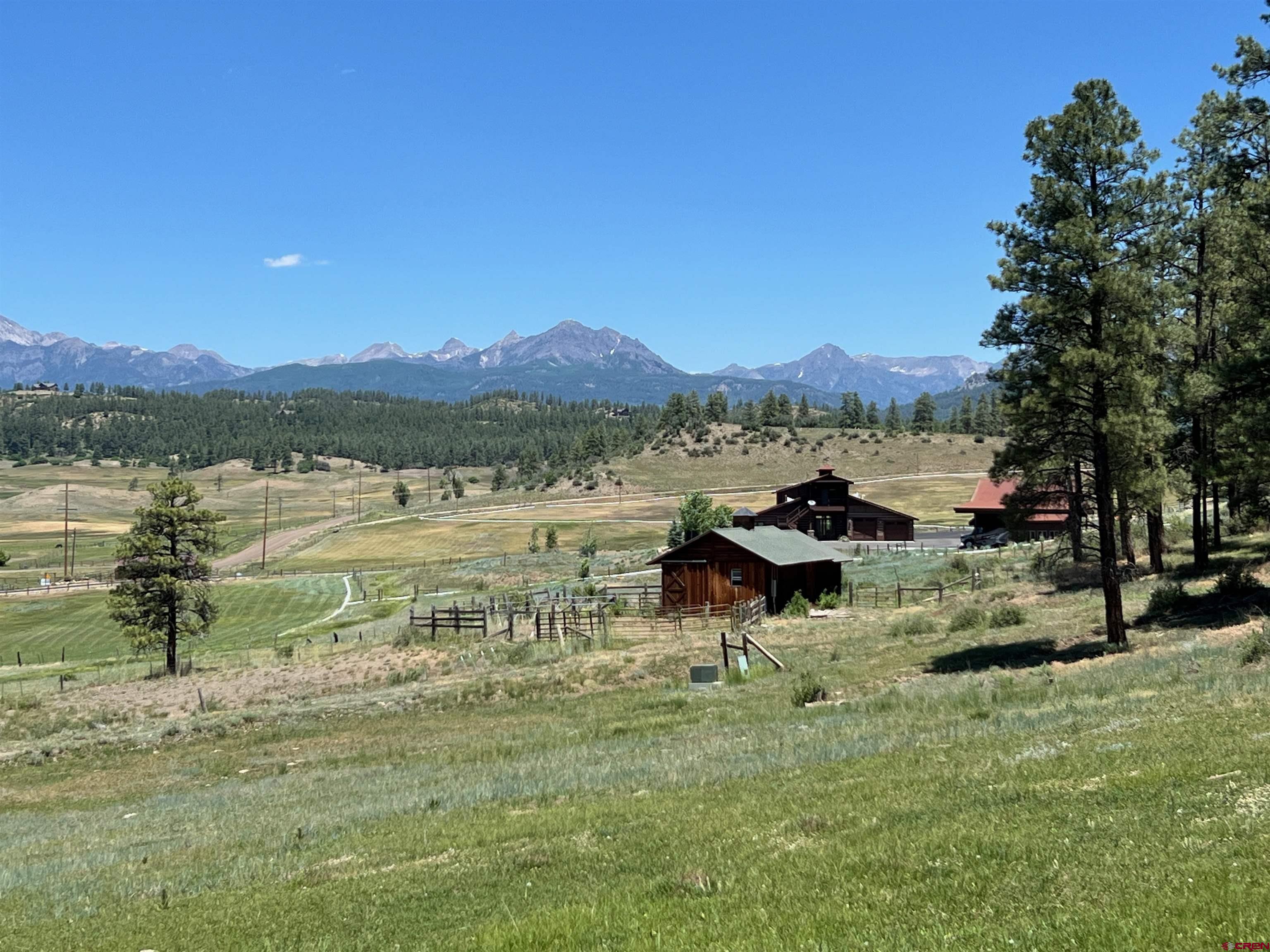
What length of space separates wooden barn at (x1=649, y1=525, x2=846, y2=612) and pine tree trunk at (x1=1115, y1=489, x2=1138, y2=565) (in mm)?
15421

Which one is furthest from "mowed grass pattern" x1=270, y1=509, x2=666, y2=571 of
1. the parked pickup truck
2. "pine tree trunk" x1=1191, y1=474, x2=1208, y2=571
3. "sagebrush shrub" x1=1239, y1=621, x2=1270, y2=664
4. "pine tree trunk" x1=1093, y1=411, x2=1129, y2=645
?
"sagebrush shrub" x1=1239, y1=621, x2=1270, y2=664

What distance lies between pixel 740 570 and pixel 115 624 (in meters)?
52.5

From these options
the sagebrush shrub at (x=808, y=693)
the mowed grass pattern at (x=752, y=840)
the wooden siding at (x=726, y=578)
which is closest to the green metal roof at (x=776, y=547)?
the wooden siding at (x=726, y=578)

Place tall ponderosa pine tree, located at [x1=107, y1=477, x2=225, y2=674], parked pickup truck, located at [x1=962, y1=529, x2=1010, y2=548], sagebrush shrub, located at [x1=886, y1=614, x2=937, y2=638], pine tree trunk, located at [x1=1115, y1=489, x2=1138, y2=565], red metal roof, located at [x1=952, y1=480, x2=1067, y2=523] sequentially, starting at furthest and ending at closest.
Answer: red metal roof, located at [x1=952, y1=480, x2=1067, y2=523]
parked pickup truck, located at [x1=962, y1=529, x2=1010, y2=548]
tall ponderosa pine tree, located at [x1=107, y1=477, x2=225, y2=674]
sagebrush shrub, located at [x1=886, y1=614, x2=937, y2=638]
pine tree trunk, located at [x1=1115, y1=489, x2=1138, y2=565]

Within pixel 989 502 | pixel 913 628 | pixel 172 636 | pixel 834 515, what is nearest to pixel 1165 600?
pixel 913 628

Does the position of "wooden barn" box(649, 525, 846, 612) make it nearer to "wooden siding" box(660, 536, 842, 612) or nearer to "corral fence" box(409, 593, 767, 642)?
"wooden siding" box(660, 536, 842, 612)

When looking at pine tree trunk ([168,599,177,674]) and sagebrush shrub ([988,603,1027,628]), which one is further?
pine tree trunk ([168,599,177,674])

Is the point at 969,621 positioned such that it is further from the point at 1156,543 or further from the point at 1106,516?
the point at 1106,516

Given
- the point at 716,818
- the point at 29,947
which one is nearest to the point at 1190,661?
the point at 716,818

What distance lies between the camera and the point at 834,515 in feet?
319

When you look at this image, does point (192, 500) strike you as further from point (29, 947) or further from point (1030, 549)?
point (1030, 549)

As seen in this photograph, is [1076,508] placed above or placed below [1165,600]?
above

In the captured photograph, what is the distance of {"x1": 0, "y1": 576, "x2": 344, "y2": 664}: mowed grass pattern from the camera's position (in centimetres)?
6047

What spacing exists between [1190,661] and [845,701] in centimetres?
722
